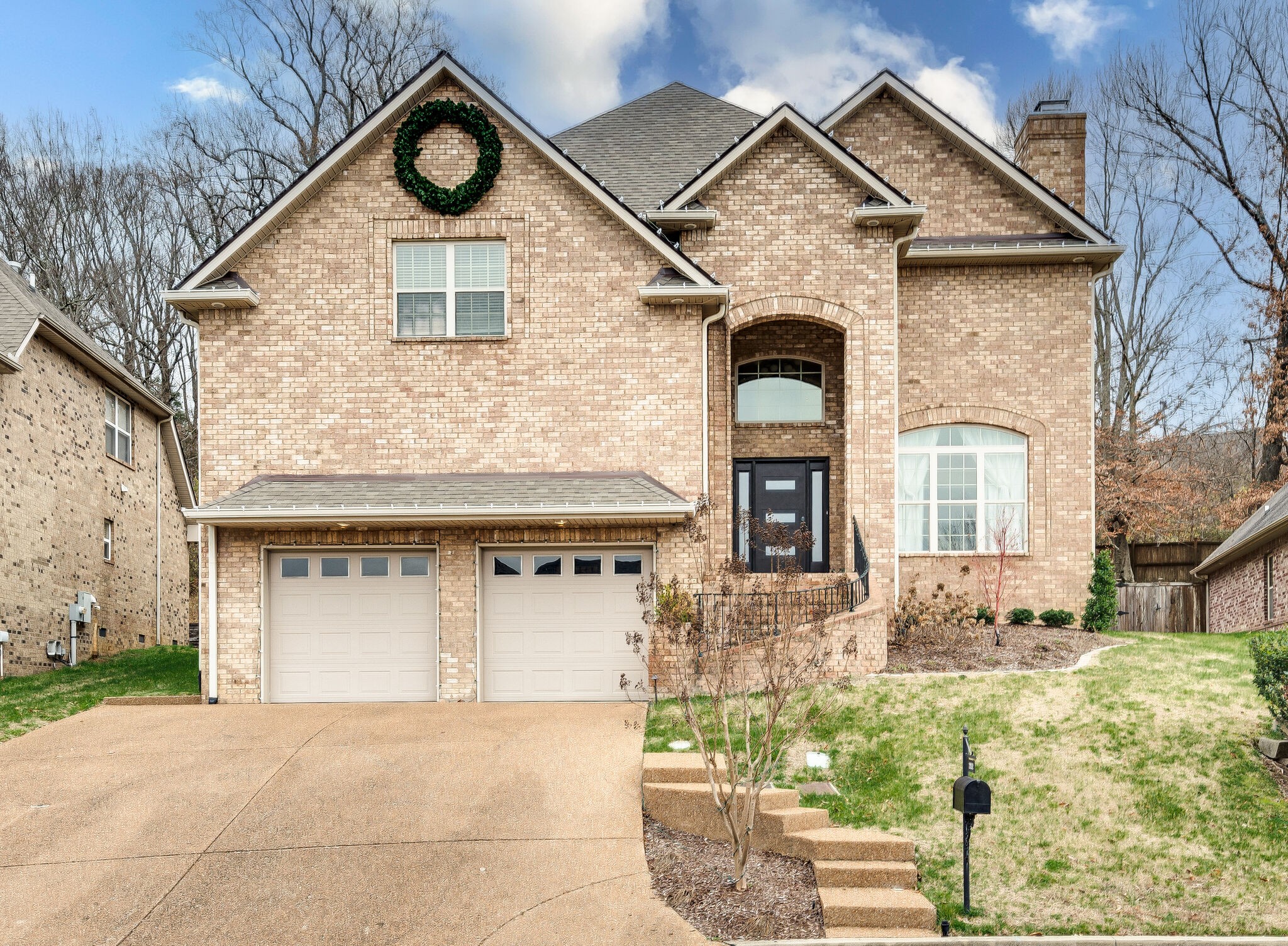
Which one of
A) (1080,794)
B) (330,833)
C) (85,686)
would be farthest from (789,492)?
(85,686)

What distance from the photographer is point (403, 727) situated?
11844 millimetres

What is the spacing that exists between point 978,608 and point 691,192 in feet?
26.6

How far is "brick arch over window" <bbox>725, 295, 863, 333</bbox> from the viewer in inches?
607

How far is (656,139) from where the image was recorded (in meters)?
19.5

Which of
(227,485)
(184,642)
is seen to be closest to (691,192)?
(227,485)

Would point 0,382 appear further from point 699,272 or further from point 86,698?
point 699,272

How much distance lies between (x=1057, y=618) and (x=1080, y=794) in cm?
805

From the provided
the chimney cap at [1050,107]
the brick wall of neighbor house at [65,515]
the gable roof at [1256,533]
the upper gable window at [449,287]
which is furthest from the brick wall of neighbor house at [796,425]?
the brick wall of neighbor house at [65,515]

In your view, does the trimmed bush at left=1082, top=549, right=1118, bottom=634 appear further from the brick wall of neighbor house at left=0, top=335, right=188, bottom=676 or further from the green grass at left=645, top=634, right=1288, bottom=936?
the brick wall of neighbor house at left=0, top=335, right=188, bottom=676

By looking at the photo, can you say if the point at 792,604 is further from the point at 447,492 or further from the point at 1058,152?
Answer: the point at 1058,152

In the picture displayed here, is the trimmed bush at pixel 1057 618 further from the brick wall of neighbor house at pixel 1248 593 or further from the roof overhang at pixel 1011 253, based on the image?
the roof overhang at pixel 1011 253

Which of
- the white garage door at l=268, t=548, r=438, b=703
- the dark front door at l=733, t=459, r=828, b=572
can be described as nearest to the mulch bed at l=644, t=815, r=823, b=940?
the white garage door at l=268, t=548, r=438, b=703

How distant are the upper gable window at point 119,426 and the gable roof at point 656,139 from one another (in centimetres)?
1139

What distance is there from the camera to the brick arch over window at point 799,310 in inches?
607
